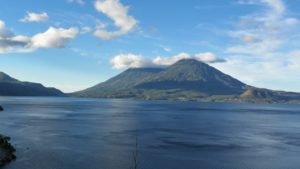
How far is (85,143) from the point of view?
114688 millimetres

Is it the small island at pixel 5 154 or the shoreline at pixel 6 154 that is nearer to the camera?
the shoreline at pixel 6 154

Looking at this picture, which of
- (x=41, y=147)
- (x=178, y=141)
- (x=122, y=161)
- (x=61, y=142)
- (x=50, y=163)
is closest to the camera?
(x=50, y=163)

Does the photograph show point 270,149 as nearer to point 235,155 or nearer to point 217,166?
point 235,155

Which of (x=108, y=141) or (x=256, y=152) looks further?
(x=108, y=141)

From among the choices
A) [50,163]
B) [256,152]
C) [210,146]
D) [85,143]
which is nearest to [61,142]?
[85,143]

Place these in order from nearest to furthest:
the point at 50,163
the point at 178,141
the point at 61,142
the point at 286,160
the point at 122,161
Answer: the point at 50,163 < the point at 122,161 < the point at 286,160 < the point at 61,142 < the point at 178,141

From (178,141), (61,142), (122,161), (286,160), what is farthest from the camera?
(178,141)

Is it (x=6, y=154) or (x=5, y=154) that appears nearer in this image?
(x=5, y=154)

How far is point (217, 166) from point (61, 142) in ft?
167

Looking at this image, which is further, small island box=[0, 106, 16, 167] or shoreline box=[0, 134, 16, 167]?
small island box=[0, 106, 16, 167]

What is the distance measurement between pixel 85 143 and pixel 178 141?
31.7 metres

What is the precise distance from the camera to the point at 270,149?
377 ft

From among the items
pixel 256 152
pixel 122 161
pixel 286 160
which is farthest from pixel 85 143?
pixel 286 160

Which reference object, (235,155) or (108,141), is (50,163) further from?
(235,155)
